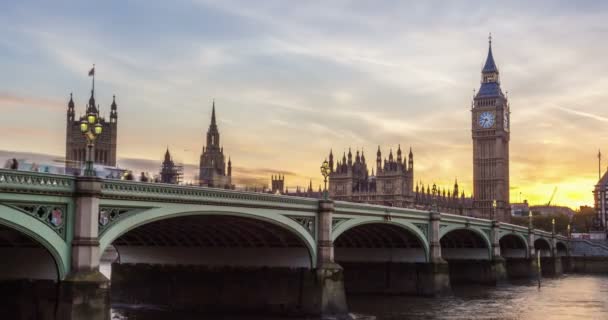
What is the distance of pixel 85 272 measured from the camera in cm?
2641

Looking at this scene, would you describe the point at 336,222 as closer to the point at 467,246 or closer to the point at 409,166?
the point at 467,246

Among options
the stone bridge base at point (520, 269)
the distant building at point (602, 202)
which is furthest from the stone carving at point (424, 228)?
the distant building at point (602, 202)

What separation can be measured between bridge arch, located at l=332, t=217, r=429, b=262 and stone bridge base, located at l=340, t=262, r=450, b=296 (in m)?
1.22

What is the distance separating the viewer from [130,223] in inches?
1137

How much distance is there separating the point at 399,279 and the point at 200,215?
28028 millimetres

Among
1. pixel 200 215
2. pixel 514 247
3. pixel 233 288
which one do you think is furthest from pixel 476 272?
pixel 200 215

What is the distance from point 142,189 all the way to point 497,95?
166 metres

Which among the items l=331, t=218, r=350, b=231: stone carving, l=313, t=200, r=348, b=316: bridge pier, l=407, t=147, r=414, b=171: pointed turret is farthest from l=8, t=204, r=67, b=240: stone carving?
l=407, t=147, r=414, b=171: pointed turret

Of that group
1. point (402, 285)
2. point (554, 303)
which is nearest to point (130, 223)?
point (402, 285)

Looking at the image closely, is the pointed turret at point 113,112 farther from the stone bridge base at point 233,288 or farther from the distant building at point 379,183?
the stone bridge base at point 233,288

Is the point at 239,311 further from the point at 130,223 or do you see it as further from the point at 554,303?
the point at 554,303

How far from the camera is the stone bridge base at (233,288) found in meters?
40.9

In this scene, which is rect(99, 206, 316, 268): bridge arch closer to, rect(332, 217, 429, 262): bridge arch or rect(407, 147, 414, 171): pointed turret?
rect(332, 217, 429, 262): bridge arch

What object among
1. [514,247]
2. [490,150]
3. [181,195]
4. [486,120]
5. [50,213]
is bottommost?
[514,247]
